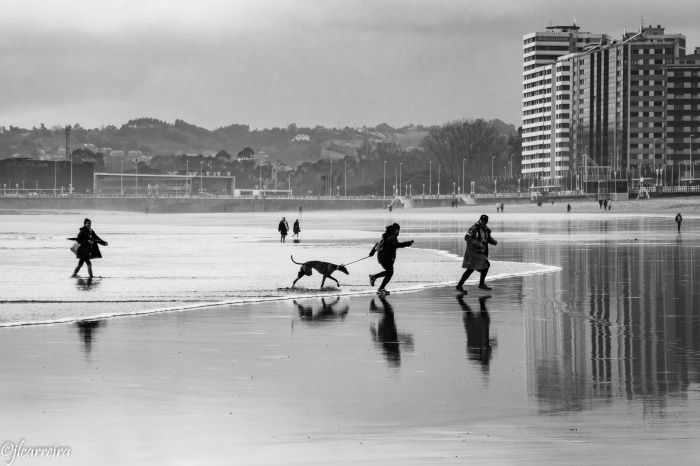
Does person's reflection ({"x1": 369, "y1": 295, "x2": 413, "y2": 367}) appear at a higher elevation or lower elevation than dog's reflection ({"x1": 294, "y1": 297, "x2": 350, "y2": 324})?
lower

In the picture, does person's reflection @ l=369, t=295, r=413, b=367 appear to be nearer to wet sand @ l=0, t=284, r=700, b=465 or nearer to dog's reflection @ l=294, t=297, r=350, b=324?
wet sand @ l=0, t=284, r=700, b=465

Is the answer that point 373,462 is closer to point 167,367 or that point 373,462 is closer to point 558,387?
point 558,387

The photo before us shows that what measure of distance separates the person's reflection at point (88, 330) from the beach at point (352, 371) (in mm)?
58

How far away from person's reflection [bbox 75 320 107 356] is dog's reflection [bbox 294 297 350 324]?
3.33m

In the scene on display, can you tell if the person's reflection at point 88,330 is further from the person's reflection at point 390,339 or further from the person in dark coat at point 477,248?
the person in dark coat at point 477,248

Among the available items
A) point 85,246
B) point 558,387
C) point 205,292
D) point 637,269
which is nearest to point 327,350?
point 558,387

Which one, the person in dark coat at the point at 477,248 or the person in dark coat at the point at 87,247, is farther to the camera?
the person in dark coat at the point at 87,247

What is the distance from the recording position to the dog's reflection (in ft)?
70.7

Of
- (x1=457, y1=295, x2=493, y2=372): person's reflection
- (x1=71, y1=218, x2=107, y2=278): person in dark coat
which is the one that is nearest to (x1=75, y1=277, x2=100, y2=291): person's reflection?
(x1=71, y1=218, x2=107, y2=278): person in dark coat

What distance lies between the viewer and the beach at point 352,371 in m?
10.4

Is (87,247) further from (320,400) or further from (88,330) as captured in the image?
(320,400)

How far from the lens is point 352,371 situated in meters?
15.0

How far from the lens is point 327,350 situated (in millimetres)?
17203

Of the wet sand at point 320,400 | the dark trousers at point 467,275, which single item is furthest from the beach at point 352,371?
the dark trousers at point 467,275
